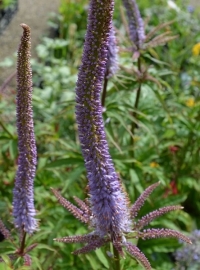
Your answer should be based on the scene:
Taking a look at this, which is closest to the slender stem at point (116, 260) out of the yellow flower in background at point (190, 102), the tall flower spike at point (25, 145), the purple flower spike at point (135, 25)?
the tall flower spike at point (25, 145)

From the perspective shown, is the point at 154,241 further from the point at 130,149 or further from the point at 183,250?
the point at 130,149

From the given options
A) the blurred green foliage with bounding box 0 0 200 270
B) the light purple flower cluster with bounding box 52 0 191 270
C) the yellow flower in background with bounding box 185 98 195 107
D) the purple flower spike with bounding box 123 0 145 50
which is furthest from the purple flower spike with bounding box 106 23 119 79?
the yellow flower in background with bounding box 185 98 195 107

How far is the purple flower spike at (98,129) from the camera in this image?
1.66 metres

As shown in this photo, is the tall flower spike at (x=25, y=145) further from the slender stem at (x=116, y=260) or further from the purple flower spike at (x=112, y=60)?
the purple flower spike at (x=112, y=60)

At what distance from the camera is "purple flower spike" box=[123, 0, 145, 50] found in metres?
3.19

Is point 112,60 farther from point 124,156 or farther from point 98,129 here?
point 98,129

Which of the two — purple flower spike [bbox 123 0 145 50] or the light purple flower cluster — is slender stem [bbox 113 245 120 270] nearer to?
the light purple flower cluster

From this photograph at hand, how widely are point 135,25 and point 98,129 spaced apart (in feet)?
5.27

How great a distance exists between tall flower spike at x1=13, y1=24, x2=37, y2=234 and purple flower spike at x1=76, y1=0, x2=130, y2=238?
0.23 meters

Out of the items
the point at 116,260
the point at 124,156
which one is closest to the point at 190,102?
the point at 124,156

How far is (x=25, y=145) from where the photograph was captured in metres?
2.08

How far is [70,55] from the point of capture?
7125 millimetres

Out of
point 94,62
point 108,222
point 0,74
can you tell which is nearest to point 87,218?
point 108,222

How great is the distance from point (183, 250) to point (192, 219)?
0.87m
